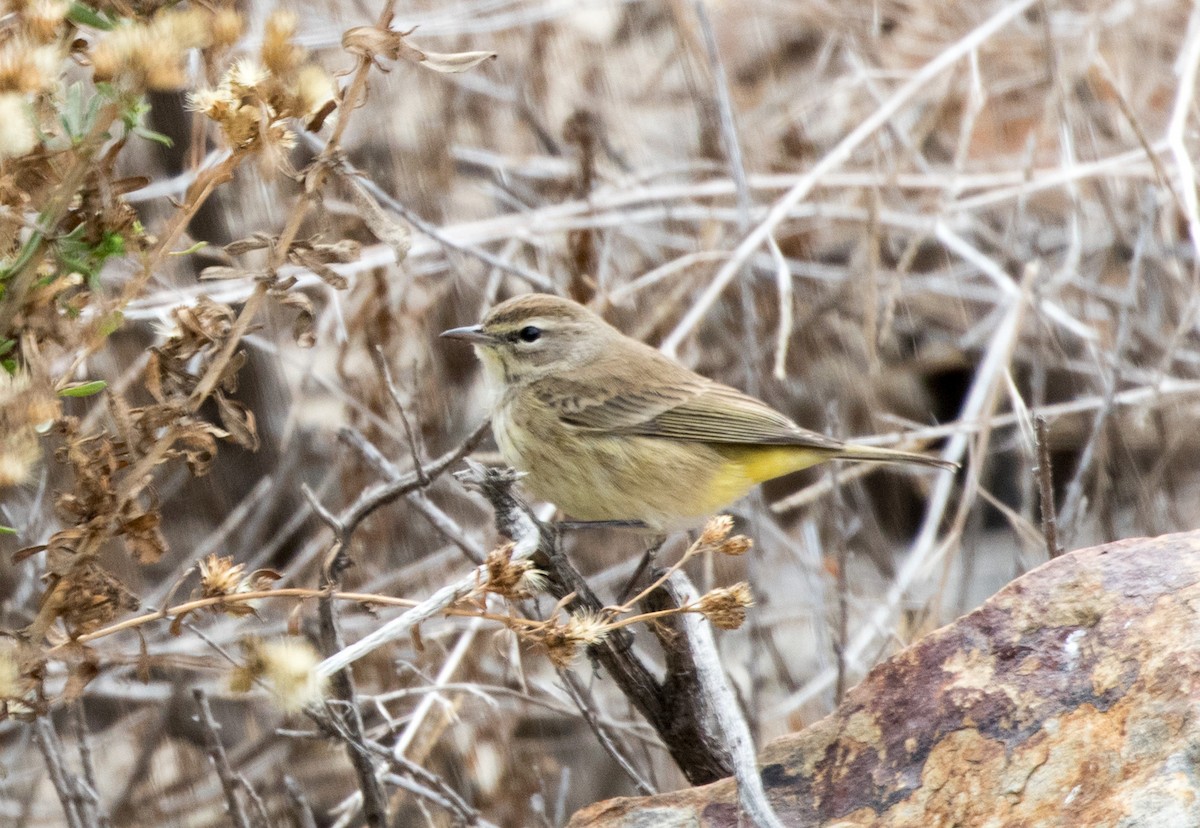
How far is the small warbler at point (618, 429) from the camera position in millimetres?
3924

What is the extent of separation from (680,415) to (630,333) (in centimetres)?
136

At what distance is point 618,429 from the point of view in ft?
13.4

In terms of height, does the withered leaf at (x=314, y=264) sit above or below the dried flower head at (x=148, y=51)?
below

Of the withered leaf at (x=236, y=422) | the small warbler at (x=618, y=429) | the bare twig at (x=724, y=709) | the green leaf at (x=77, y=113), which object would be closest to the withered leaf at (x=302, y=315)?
the withered leaf at (x=236, y=422)

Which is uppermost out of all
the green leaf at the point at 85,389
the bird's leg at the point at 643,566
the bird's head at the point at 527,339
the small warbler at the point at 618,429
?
the green leaf at the point at 85,389

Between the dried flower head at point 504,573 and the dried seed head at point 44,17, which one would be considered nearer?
the dried seed head at point 44,17

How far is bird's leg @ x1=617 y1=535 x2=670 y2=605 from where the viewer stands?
11.7 feet

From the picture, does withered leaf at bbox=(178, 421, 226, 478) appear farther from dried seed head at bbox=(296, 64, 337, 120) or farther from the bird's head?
the bird's head

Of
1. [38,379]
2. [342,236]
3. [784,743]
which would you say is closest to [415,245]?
[342,236]

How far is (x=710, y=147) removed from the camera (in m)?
6.18

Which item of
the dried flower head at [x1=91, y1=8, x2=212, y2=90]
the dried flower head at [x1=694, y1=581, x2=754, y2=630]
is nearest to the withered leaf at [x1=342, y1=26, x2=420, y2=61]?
the dried flower head at [x1=91, y1=8, x2=212, y2=90]

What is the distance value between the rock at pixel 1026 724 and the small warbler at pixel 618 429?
4.35 ft

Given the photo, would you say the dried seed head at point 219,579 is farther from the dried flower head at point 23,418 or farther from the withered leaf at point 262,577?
the dried flower head at point 23,418

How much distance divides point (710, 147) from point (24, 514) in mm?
3327
